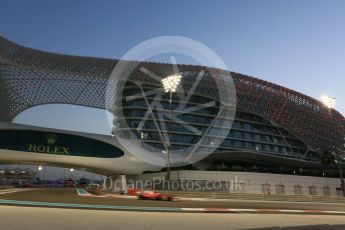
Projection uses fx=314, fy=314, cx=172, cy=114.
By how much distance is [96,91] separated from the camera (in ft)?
284

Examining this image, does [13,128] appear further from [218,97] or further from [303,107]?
[303,107]

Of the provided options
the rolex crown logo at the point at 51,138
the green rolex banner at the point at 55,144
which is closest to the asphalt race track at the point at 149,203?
the green rolex banner at the point at 55,144

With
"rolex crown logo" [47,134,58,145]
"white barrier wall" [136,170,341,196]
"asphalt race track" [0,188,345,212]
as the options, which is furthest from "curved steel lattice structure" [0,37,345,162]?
"asphalt race track" [0,188,345,212]

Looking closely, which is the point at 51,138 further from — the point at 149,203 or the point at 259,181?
the point at 259,181

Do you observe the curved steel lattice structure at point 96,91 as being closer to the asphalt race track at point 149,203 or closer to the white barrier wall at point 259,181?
the white barrier wall at point 259,181

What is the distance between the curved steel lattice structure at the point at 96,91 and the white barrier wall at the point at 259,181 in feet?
86.4

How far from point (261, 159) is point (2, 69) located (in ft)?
211

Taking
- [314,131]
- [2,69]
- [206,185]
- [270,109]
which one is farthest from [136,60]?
[314,131]

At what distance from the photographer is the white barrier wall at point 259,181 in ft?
196

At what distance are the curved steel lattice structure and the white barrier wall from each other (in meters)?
26.3

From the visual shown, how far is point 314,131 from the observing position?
334 ft

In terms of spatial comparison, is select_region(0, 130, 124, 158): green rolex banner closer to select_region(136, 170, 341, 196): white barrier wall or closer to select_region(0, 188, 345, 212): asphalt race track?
select_region(136, 170, 341, 196): white barrier wall

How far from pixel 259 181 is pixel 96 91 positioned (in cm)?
4893

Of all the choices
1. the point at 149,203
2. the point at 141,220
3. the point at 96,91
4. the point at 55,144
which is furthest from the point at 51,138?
the point at 141,220
